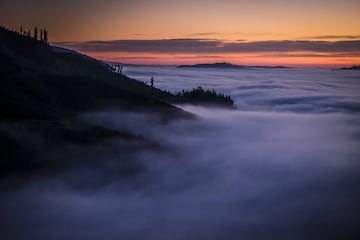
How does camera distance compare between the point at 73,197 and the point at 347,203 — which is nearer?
the point at 73,197

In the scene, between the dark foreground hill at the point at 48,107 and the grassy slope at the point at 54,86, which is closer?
the dark foreground hill at the point at 48,107

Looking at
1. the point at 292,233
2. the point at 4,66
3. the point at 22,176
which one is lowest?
the point at 292,233

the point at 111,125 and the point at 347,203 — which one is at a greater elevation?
the point at 111,125

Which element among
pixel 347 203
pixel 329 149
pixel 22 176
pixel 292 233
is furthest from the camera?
pixel 329 149

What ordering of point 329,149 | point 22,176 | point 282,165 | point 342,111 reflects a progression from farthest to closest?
point 342,111
point 329,149
point 282,165
point 22,176

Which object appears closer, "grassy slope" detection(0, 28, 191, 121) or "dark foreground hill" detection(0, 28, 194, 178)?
"dark foreground hill" detection(0, 28, 194, 178)

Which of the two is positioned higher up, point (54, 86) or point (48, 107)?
point (54, 86)

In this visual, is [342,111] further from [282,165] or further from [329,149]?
[282,165]

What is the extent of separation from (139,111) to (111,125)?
6668 mm

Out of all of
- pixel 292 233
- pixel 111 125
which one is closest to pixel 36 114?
pixel 111 125

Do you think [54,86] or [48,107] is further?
[54,86]

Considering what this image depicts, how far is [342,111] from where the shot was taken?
19288cm

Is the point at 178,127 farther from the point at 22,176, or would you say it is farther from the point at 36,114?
the point at 22,176

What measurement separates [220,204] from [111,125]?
21028 millimetres
